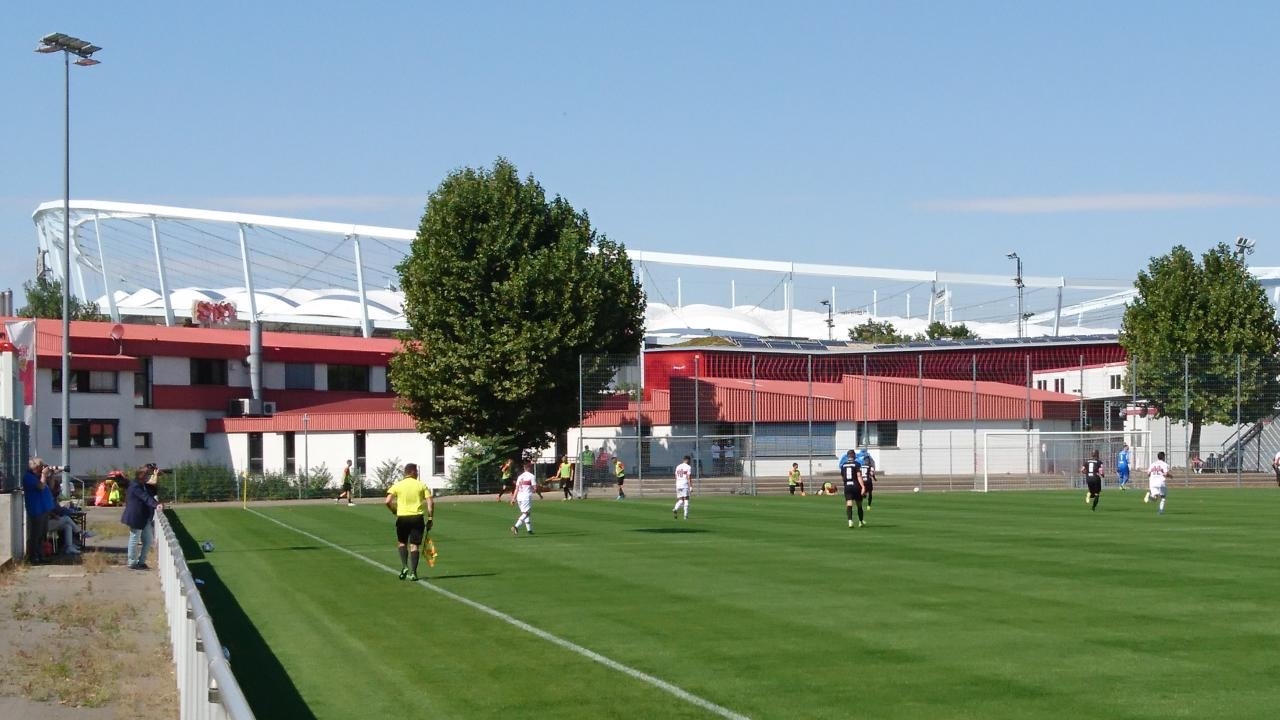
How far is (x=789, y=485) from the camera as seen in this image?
197ft

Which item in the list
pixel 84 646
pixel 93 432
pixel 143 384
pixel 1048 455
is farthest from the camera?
pixel 143 384

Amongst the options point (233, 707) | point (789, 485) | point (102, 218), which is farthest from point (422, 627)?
point (102, 218)

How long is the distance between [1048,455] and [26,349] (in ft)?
140

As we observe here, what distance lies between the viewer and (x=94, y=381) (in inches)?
2874

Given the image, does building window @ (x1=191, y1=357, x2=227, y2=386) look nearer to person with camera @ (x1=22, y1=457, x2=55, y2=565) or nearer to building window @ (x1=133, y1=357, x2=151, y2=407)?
building window @ (x1=133, y1=357, x2=151, y2=407)

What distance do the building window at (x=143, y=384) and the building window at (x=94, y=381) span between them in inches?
66.8

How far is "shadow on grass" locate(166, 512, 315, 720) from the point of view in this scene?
38.8ft

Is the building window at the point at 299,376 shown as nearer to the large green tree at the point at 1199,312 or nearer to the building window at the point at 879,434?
the building window at the point at 879,434

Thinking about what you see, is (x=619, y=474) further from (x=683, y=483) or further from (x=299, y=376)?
(x=299, y=376)

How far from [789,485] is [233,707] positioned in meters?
54.9

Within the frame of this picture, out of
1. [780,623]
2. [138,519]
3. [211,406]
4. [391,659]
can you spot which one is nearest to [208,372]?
[211,406]

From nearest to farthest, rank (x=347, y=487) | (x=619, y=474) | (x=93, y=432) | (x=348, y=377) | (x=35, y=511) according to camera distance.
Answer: (x=35, y=511) < (x=619, y=474) < (x=347, y=487) < (x=93, y=432) < (x=348, y=377)

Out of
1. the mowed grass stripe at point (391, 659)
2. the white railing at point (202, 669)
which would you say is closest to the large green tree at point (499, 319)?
the mowed grass stripe at point (391, 659)

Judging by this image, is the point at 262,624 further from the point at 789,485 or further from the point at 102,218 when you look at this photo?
the point at 102,218
